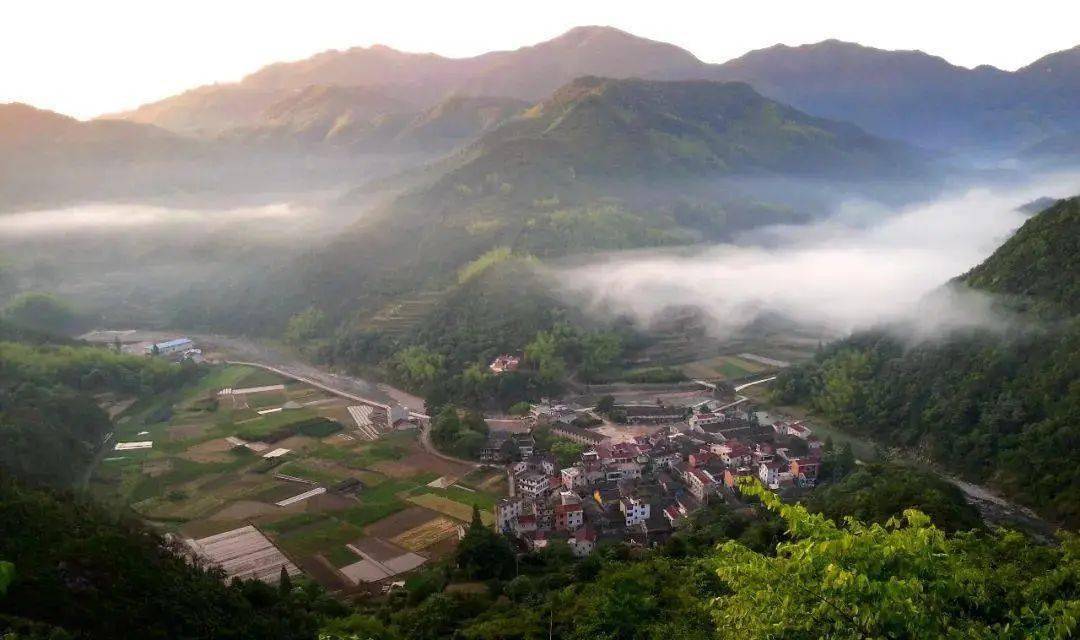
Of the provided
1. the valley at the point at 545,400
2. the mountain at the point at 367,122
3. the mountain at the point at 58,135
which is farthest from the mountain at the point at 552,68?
the valley at the point at 545,400

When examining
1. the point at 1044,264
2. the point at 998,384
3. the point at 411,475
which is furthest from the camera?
the point at 1044,264

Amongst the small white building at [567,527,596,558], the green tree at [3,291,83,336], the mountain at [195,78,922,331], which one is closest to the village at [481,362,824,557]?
the small white building at [567,527,596,558]

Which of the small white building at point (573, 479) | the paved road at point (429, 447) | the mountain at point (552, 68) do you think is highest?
the mountain at point (552, 68)

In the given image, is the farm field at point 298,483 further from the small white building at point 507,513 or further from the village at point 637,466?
the village at point 637,466

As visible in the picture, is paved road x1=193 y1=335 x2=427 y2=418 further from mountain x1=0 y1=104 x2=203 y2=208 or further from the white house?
mountain x1=0 y1=104 x2=203 y2=208

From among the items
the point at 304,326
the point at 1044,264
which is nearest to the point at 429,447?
the point at 304,326

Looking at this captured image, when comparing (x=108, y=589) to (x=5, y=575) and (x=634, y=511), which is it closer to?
(x=5, y=575)

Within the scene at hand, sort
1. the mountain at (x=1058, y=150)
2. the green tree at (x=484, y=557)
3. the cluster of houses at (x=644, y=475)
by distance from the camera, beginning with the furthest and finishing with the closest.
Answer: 1. the mountain at (x=1058, y=150)
2. the cluster of houses at (x=644, y=475)
3. the green tree at (x=484, y=557)
